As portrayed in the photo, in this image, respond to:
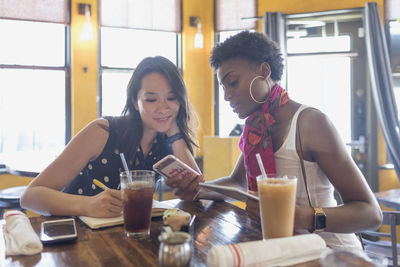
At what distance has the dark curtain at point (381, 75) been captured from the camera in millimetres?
3969

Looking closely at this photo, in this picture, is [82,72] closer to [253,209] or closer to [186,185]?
[186,185]

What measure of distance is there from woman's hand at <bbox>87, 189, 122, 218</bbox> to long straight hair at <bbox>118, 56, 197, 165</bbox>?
524mm

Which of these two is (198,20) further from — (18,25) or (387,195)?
(387,195)

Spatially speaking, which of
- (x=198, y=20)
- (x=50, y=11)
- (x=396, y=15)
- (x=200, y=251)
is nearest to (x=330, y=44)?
(x=396, y=15)

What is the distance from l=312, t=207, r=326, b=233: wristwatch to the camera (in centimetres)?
120

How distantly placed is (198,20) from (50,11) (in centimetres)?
195

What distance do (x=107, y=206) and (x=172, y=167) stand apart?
314 mm

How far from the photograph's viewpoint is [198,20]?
5.07 meters

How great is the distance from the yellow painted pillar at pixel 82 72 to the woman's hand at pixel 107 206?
3.50 meters

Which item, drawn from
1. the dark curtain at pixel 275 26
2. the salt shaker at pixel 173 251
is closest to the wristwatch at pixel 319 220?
the salt shaker at pixel 173 251

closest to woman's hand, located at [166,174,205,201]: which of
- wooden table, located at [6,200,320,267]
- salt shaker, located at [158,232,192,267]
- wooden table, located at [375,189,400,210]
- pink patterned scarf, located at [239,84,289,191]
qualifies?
wooden table, located at [6,200,320,267]

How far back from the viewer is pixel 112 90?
15.9 feet

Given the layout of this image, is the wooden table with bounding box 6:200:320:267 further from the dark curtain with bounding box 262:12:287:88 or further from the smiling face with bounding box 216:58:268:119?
the dark curtain with bounding box 262:12:287:88

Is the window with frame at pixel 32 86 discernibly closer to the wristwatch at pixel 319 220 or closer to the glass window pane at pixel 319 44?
the glass window pane at pixel 319 44
